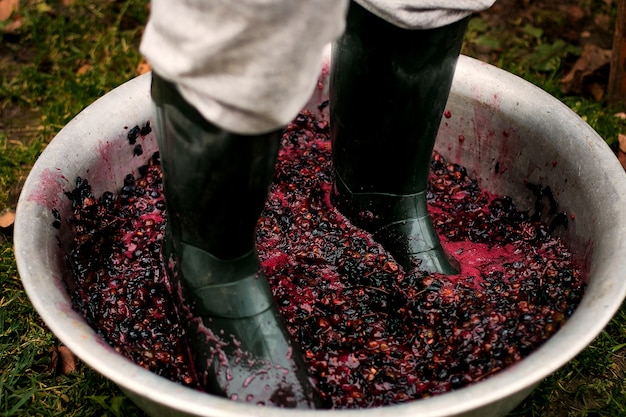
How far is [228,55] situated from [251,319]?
57cm

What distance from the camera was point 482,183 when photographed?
Result: 2.05m

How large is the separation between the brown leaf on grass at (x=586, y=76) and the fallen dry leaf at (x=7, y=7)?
6.81 ft

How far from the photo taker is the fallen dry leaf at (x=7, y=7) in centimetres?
289

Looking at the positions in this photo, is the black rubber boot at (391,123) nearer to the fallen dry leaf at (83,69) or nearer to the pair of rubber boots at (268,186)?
the pair of rubber boots at (268,186)

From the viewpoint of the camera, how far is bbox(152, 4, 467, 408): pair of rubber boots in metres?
1.23

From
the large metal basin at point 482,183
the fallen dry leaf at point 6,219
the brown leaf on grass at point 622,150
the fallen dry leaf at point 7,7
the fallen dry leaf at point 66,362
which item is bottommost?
the fallen dry leaf at point 66,362

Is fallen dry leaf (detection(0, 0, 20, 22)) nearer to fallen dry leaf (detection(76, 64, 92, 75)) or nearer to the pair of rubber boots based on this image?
fallen dry leaf (detection(76, 64, 92, 75))

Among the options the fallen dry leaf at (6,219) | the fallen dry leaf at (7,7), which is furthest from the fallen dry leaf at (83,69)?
the fallen dry leaf at (6,219)

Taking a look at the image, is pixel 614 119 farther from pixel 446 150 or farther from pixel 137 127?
pixel 137 127

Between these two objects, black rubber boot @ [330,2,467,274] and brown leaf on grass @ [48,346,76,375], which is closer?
black rubber boot @ [330,2,467,274]

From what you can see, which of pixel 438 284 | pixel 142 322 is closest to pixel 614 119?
pixel 438 284

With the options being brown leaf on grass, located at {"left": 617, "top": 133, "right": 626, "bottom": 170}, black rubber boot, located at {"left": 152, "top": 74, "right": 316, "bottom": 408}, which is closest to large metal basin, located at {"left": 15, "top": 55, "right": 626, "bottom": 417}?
black rubber boot, located at {"left": 152, "top": 74, "right": 316, "bottom": 408}

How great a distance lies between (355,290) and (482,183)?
590 millimetres

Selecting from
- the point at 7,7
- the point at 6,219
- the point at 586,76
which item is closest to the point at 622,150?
the point at 586,76
